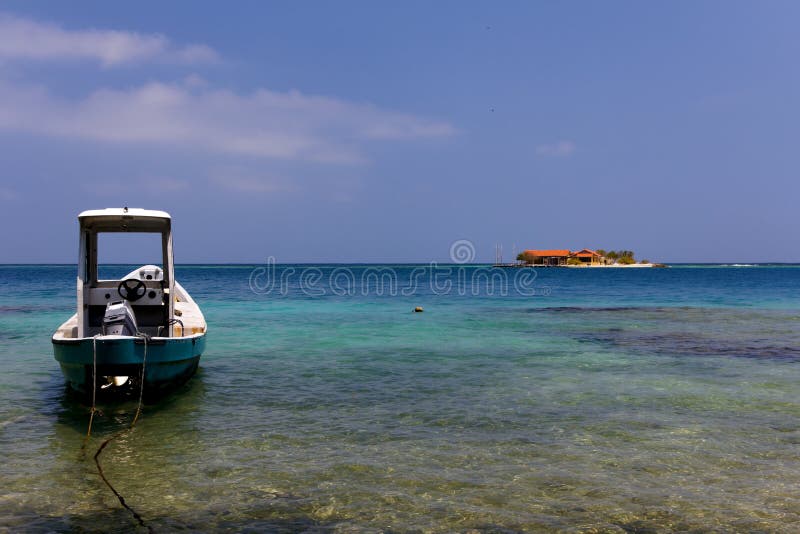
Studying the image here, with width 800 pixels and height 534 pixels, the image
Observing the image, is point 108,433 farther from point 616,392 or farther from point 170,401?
point 616,392

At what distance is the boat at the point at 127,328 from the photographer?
1013 centimetres

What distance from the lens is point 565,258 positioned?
182250mm

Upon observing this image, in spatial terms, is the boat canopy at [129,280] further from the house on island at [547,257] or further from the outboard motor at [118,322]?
the house on island at [547,257]

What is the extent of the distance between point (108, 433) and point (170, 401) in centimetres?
192

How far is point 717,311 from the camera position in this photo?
33188mm

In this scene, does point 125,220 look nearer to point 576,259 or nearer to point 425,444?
point 425,444

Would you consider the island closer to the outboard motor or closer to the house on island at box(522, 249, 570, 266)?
the house on island at box(522, 249, 570, 266)

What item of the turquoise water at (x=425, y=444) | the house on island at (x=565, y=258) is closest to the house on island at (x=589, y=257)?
the house on island at (x=565, y=258)

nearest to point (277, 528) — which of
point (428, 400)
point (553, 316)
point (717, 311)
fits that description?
point (428, 400)

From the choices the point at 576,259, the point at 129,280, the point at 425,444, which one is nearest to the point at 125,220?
the point at 129,280

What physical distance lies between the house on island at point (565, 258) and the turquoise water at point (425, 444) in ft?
548

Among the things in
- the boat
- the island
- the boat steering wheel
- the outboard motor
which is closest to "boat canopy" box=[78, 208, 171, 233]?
the boat

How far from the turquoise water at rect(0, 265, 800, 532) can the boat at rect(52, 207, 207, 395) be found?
552 mm

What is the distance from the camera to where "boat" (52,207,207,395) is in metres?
10.1
